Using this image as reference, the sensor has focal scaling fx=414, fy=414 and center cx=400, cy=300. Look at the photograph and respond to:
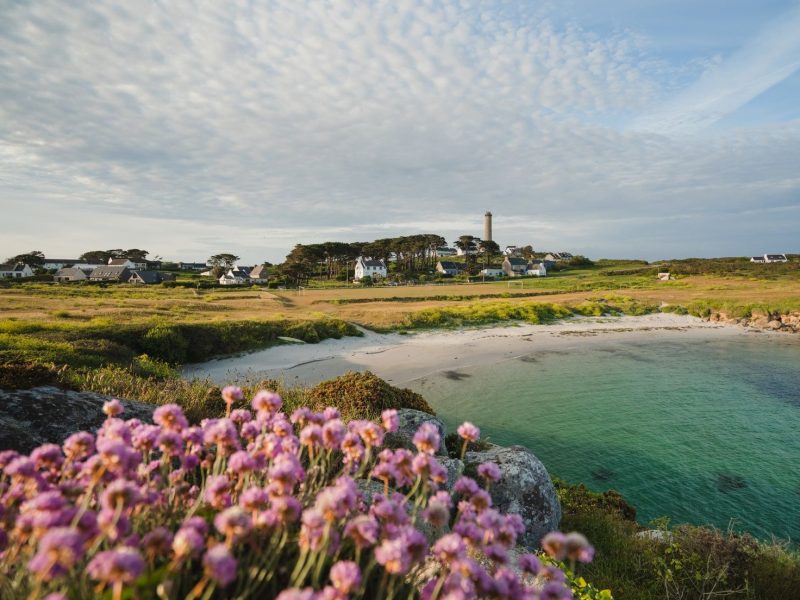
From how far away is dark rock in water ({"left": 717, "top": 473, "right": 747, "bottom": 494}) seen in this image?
40.7 ft

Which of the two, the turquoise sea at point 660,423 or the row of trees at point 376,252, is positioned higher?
the row of trees at point 376,252

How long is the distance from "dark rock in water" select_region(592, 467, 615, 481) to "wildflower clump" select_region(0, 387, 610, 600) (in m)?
11.9

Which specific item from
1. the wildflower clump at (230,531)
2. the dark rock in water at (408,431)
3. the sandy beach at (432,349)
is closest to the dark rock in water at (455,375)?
the sandy beach at (432,349)

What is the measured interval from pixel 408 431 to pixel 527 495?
8.89 feet

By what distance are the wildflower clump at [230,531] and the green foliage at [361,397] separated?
7.28 metres

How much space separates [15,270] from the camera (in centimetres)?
10900

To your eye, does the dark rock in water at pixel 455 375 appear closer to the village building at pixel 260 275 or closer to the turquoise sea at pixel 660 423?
the turquoise sea at pixel 660 423

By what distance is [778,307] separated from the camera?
159ft

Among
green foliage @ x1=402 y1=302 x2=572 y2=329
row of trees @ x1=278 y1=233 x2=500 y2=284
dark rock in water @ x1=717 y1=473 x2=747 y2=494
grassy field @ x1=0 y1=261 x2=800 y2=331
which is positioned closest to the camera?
dark rock in water @ x1=717 y1=473 x2=747 y2=494

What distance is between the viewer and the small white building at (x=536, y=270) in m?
125

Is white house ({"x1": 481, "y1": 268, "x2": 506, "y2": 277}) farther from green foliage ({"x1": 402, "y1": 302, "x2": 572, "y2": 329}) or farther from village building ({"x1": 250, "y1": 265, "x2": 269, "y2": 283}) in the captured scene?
green foliage ({"x1": 402, "y1": 302, "x2": 572, "y2": 329})

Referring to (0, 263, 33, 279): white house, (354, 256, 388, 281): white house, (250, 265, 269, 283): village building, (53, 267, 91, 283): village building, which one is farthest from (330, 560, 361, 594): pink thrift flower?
(0, 263, 33, 279): white house

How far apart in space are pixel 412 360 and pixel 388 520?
24304 millimetres

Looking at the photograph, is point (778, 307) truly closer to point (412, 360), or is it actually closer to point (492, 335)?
point (492, 335)
